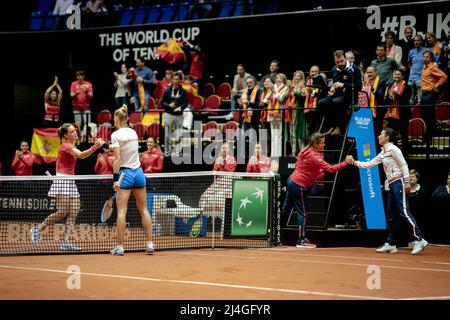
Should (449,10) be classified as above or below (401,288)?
above

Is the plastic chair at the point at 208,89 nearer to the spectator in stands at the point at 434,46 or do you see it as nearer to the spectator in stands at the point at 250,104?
the spectator in stands at the point at 250,104

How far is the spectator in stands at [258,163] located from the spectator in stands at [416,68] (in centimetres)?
368

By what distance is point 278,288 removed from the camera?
29.1ft

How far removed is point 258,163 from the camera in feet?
56.2

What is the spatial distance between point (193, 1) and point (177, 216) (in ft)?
37.5

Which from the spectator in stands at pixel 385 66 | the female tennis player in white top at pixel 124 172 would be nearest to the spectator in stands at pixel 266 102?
the spectator in stands at pixel 385 66

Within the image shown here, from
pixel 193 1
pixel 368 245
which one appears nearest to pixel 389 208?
pixel 368 245

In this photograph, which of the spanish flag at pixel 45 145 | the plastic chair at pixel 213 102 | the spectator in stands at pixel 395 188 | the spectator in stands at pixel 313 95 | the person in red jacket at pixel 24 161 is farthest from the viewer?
the spanish flag at pixel 45 145

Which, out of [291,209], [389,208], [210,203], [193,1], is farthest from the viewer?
[193,1]

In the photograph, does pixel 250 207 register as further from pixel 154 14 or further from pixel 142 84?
pixel 154 14

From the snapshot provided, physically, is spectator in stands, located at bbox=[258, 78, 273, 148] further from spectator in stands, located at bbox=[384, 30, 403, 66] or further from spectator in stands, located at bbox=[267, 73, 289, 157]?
spectator in stands, located at bbox=[384, 30, 403, 66]

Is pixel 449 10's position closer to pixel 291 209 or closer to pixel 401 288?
pixel 291 209

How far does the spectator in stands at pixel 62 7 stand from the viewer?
85.4ft

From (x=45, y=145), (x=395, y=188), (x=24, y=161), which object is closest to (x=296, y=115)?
(x=395, y=188)
